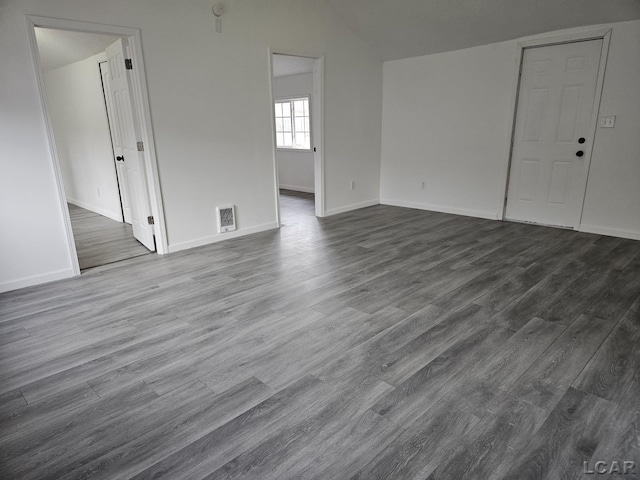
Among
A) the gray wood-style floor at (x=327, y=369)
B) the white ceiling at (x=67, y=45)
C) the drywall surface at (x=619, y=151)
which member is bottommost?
the gray wood-style floor at (x=327, y=369)

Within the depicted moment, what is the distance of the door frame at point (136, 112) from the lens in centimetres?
323

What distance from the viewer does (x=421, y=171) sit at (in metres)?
6.23

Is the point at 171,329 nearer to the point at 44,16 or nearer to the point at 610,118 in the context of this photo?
the point at 44,16

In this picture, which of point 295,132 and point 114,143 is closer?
point 114,143

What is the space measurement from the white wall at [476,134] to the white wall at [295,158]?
195 cm

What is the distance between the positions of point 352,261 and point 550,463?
8.35 feet

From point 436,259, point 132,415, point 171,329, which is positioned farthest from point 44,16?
point 436,259

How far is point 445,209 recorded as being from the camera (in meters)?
6.09

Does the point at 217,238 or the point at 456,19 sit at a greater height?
the point at 456,19

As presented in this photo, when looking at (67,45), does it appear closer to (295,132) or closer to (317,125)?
(317,125)

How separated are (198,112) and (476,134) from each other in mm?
3716

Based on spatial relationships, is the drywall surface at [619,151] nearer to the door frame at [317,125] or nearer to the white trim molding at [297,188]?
the door frame at [317,125]

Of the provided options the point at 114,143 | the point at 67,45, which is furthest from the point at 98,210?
the point at 67,45

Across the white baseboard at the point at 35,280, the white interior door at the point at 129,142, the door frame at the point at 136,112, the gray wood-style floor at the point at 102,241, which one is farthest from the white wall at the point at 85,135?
the white baseboard at the point at 35,280
